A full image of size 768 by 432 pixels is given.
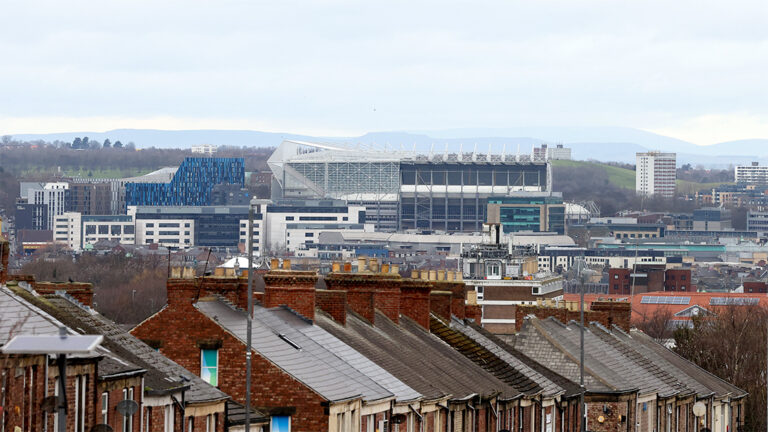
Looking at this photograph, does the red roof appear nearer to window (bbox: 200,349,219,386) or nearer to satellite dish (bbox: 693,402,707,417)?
satellite dish (bbox: 693,402,707,417)

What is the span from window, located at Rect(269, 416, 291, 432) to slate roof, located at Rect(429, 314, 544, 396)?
11.8m

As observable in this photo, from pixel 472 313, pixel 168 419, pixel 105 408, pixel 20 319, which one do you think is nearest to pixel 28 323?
pixel 20 319

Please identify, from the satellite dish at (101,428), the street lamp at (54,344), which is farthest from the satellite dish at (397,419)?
the street lamp at (54,344)

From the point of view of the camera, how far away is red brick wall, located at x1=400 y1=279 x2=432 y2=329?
46812mm

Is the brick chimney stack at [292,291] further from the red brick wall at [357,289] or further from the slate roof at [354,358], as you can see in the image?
the red brick wall at [357,289]

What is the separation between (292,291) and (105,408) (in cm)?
1172

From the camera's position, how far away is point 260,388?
110 feet

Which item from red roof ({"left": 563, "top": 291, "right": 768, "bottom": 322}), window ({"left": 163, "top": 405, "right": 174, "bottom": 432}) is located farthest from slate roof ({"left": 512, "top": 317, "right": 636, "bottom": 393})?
red roof ({"left": 563, "top": 291, "right": 768, "bottom": 322})

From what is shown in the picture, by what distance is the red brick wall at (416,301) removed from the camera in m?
46.8

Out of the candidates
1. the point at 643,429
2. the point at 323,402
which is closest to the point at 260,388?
the point at 323,402

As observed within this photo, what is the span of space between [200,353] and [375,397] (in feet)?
8.94

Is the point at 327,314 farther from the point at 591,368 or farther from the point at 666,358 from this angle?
the point at 666,358

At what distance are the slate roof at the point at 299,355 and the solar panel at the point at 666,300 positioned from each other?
15398 centimetres

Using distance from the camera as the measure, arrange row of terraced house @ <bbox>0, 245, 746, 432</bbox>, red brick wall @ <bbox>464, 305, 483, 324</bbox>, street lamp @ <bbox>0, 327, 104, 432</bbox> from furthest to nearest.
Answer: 1. red brick wall @ <bbox>464, 305, 483, 324</bbox>
2. row of terraced house @ <bbox>0, 245, 746, 432</bbox>
3. street lamp @ <bbox>0, 327, 104, 432</bbox>
